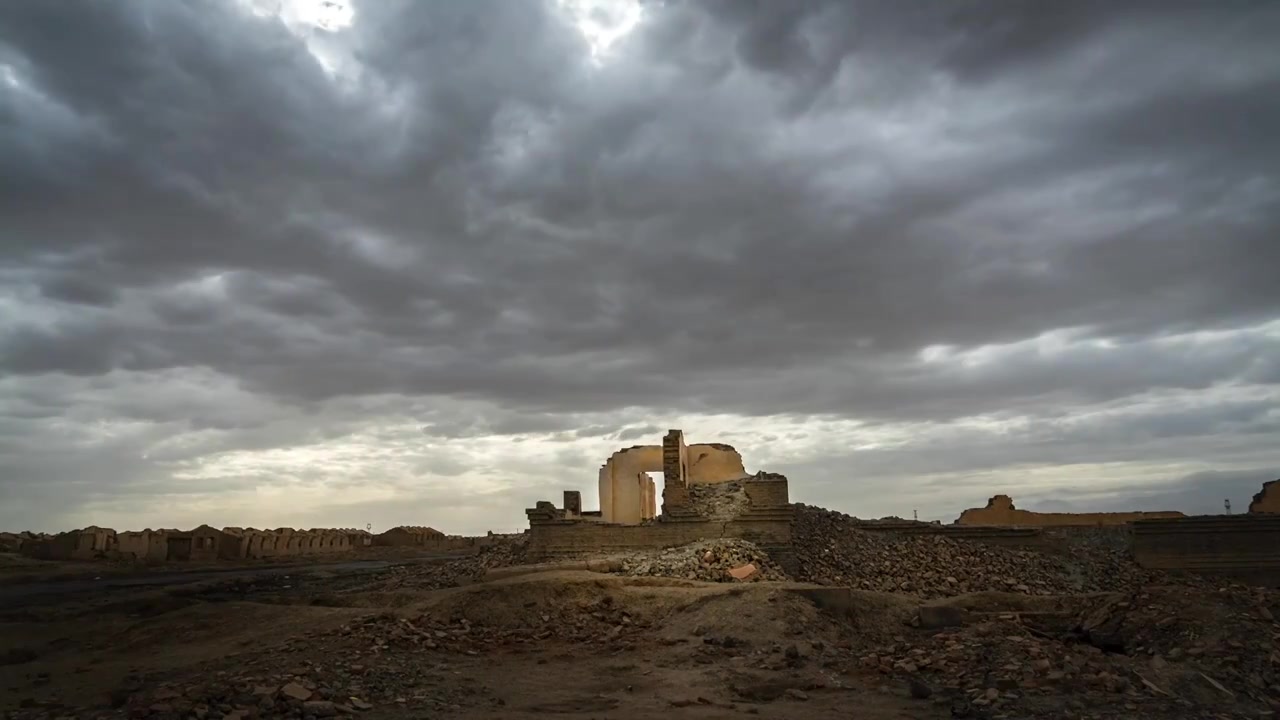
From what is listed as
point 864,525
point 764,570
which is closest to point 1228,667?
point 764,570

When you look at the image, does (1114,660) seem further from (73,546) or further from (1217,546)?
(73,546)

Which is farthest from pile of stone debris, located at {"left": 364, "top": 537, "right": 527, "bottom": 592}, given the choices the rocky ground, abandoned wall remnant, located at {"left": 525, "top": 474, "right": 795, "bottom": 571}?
the rocky ground

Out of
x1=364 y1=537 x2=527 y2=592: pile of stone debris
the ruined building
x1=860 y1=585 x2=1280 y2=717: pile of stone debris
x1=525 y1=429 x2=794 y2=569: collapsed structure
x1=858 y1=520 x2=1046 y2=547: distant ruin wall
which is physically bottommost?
x1=860 y1=585 x2=1280 y2=717: pile of stone debris

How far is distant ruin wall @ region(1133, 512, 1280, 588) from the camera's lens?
68.2 feet

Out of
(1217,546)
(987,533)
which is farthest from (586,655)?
(1217,546)

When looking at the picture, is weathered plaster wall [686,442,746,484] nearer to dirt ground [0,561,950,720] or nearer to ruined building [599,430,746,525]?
ruined building [599,430,746,525]

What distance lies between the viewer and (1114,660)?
988 cm

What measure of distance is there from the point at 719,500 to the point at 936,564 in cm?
547

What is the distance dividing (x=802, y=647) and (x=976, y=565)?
10402 mm

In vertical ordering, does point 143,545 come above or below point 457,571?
above

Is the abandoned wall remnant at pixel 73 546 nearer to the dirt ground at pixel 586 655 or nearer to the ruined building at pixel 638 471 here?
the dirt ground at pixel 586 655

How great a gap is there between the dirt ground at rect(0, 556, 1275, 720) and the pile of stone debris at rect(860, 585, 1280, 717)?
4 centimetres

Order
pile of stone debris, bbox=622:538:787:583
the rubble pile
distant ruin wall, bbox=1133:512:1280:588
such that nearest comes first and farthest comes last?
pile of stone debris, bbox=622:538:787:583, the rubble pile, distant ruin wall, bbox=1133:512:1280:588

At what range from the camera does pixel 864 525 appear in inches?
939
